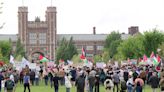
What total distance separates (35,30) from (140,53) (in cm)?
6538

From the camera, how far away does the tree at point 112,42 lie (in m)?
150

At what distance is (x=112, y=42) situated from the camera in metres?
154

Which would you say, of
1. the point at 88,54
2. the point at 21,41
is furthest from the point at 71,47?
the point at 88,54

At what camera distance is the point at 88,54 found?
174 m

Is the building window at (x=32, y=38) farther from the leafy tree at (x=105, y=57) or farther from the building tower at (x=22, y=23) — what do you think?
the leafy tree at (x=105, y=57)

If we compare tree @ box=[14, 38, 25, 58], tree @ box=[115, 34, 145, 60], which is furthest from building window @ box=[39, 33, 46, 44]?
tree @ box=[115, 34, 145, 60]

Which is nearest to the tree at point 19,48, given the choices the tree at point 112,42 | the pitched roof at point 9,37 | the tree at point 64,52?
the tree at point 64,52

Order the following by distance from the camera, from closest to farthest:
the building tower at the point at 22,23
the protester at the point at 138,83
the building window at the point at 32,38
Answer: the protester at the point at 138,83 → the building tower at the point at 22,23 → the building window at the point at 32,38

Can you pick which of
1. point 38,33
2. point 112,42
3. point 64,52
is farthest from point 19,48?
point 112,42

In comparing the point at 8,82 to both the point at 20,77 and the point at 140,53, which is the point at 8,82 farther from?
the point at 140,53

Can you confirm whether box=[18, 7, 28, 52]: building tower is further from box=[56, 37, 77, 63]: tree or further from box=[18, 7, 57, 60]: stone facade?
box=[56, 37, 77, 63]: tree

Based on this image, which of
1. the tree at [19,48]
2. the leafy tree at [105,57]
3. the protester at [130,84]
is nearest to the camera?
the protester at [130,84]

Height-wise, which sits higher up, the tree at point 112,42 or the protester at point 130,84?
the protester at point 130,84

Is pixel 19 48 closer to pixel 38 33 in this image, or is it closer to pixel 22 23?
pixel 22 23
